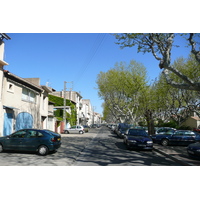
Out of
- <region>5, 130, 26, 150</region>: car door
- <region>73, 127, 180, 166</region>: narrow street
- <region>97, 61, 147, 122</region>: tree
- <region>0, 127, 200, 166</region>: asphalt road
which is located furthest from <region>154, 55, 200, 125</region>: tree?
<region>5, 130, 26, 150</region>: car door

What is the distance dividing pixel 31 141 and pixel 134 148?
263 inches

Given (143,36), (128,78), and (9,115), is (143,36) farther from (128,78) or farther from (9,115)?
(128,78)

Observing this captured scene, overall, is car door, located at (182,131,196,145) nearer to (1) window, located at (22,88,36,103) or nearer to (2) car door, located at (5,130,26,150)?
(2) car door, located at (5,130,26,150)

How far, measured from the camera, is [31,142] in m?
10.5

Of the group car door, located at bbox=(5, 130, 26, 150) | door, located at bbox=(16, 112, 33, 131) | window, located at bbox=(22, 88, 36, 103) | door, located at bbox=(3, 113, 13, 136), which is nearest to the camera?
car door, located at bbox=(5, 130, 26, 150)

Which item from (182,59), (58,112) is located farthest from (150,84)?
(58,112)

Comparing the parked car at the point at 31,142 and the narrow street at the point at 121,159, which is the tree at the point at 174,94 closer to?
the narrow street at the point at 121,159

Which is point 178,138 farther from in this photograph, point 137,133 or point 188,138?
point 137,133

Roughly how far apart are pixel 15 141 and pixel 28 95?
10.1 m

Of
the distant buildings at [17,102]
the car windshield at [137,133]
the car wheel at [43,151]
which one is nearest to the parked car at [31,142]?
the car wheel at [43,151]

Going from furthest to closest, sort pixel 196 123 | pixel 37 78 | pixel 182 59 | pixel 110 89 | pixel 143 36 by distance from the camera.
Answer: pixel 196 123
pixel 110 89
pixel 37 78
pixel 182 59
pixel 143 36

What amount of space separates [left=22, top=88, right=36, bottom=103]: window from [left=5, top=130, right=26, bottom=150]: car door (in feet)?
29.1

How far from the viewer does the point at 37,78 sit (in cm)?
2317

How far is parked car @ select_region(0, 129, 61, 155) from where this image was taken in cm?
1045
